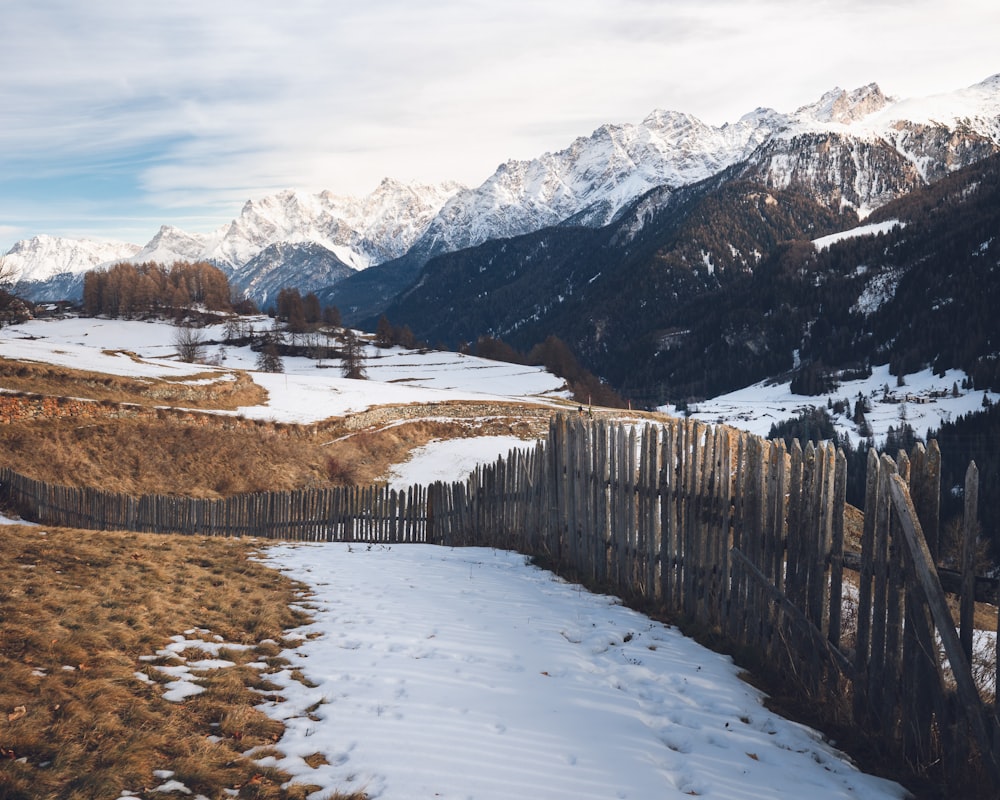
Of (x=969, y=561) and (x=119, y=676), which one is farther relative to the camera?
(x=119, y=676)

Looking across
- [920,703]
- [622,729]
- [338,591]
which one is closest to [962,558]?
[920,703]

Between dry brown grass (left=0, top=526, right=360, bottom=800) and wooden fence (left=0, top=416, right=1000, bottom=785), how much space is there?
4.50 m

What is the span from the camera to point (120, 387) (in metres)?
34.2

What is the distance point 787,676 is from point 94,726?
590 cm

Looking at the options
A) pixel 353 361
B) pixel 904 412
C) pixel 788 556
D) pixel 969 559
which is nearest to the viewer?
pixel 969 559

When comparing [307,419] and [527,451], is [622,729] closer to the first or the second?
[527,451]

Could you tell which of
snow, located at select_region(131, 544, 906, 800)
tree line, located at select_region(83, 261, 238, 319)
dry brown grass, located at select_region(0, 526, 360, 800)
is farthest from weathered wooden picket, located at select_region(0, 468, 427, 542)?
tree line, located at select_region(83, 261, 238, 319)

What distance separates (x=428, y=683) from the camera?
246 inches

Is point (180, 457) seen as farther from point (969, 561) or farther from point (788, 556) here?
point (969, 561)

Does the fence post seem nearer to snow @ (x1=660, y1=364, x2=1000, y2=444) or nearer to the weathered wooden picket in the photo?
the weathered wooden picket

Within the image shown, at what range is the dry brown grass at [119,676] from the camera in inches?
171

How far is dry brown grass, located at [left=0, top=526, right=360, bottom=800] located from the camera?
4.35m

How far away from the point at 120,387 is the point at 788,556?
35396 millimetres

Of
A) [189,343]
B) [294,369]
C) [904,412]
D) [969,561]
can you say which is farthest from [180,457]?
[904,412]
